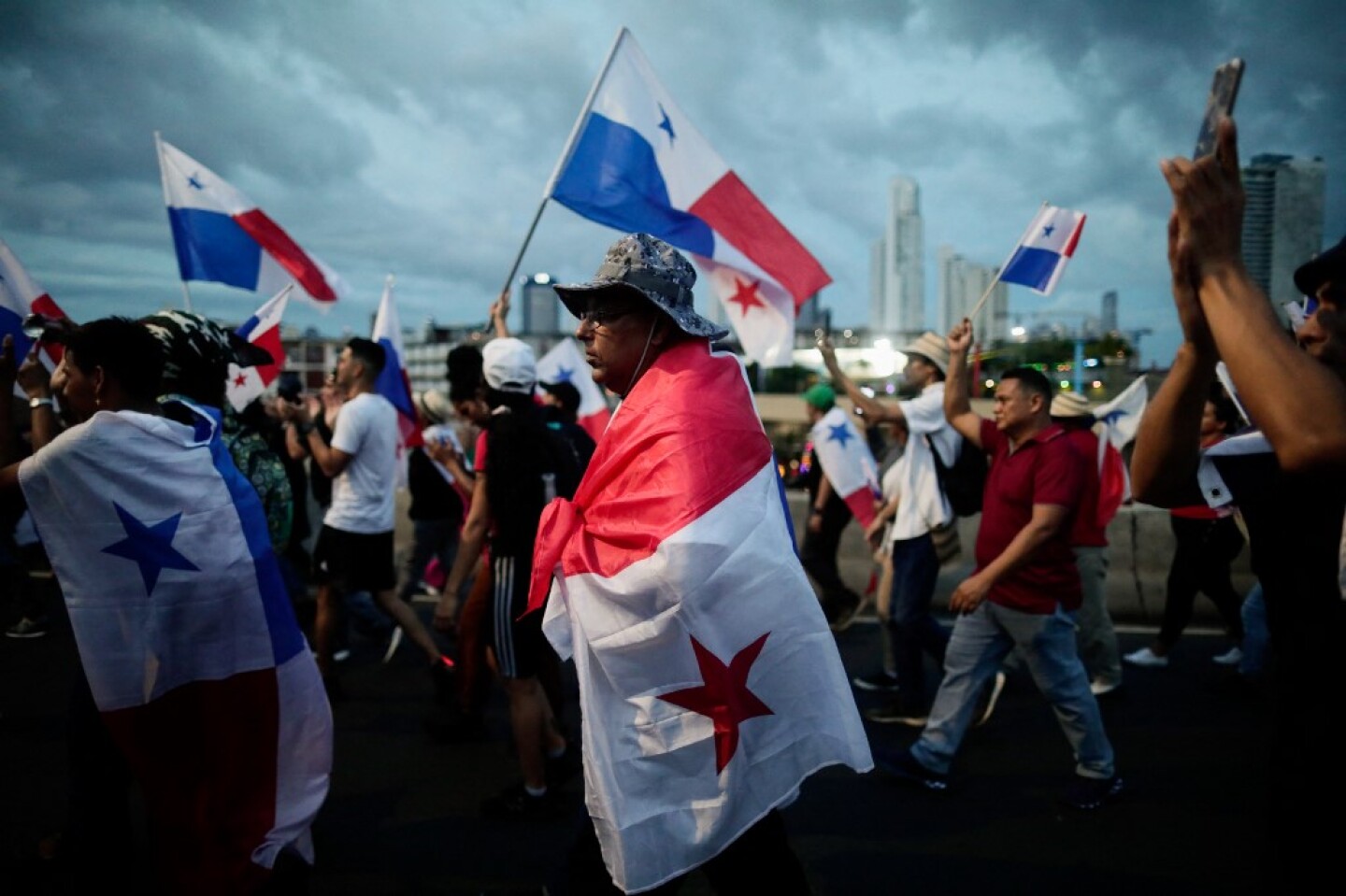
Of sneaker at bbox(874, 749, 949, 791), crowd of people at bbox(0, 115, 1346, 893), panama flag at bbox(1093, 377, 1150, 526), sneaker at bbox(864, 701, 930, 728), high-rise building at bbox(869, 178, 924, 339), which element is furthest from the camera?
high-rise building at bbox(869, 178, 924, 339)

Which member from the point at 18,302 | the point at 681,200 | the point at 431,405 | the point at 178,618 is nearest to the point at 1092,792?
the point at 178,618

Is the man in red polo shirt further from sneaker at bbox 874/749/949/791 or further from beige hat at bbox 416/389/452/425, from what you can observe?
beige hat at bbox 416/389/452/425

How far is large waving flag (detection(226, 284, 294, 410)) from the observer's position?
5.86m

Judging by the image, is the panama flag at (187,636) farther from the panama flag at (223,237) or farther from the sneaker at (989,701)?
the panama flag at (223,237)

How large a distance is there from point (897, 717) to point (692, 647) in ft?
11.7

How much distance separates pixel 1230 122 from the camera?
1.22m

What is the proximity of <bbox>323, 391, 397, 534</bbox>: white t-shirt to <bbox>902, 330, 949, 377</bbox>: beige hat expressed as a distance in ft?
10.8

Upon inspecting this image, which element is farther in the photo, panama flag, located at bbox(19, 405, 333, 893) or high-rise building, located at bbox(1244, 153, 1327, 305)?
high-rise building, located at bbox(1244, 153, 1327, 305)

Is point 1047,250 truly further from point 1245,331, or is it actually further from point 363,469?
point 1245,331

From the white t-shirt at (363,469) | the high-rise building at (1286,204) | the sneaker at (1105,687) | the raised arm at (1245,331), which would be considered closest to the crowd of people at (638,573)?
the raised arm at (1245,331)

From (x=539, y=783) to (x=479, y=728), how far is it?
115 cm

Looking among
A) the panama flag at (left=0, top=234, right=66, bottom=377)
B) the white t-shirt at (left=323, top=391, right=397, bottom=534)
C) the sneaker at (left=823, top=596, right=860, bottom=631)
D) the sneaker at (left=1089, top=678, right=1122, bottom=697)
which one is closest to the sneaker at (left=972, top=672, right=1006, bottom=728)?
the sneaker at (left=1089, top=678, right=1122, bottom=697)

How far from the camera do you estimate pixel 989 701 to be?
210 inches

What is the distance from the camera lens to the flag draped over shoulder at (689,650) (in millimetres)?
2051
